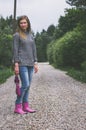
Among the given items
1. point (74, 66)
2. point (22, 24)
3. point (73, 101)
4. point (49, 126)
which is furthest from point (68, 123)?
point (74, 66)

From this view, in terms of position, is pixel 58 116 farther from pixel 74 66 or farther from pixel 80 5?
pixel 74 66

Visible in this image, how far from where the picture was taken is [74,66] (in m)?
47.0

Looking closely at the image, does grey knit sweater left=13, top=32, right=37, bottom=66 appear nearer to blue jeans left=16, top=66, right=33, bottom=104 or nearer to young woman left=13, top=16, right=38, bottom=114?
young woman left=13, top=16, right=38, bottom=114

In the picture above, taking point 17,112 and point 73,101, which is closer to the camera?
point 17,112

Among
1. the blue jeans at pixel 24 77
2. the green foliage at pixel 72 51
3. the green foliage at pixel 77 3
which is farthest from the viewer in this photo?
the green foliage at pixel 72 51

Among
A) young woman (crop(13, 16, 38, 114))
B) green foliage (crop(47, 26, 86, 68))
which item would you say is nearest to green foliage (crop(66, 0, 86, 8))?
green foliage (crop(47, 26, 86, 68))

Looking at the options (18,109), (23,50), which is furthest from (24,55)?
(18,109)

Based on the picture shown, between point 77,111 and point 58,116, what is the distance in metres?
1.01

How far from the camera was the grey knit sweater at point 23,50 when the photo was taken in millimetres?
10203

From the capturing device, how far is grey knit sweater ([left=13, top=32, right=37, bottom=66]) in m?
10.2

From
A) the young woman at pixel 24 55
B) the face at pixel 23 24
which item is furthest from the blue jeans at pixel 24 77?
the face at pixel 23 24

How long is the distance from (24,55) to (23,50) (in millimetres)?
119

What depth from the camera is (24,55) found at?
10312 mm

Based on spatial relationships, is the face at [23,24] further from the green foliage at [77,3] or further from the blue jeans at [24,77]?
the green foliage at [77,3]
